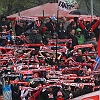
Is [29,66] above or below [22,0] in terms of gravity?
below

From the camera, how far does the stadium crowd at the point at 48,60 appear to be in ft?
45.9

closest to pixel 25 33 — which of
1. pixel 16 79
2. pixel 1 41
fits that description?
pixel 1 41

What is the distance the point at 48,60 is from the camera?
15469 millimetres

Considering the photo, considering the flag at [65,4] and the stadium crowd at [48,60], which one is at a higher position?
the flag at [65,4]

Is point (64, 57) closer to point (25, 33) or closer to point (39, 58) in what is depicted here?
point (39, 58)

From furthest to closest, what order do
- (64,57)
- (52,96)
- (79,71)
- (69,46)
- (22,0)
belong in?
1. (22,0)
2. (69,46)
3. (64,57)
4. (79,71)
5. (52,96)

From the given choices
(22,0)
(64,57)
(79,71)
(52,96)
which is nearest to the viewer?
(52,96)

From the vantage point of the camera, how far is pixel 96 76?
14453mm

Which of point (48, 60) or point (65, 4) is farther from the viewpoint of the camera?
point (65, 4)

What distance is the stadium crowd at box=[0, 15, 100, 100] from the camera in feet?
Answer: 45.9

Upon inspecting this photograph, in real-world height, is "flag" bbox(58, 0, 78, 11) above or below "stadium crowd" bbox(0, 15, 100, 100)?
above

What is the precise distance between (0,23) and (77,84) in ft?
16.2

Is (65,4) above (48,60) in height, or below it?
above

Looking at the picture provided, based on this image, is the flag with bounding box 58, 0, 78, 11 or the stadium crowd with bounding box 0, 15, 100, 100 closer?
the stadium crowd with bounding box 0, 15, 100, 100
